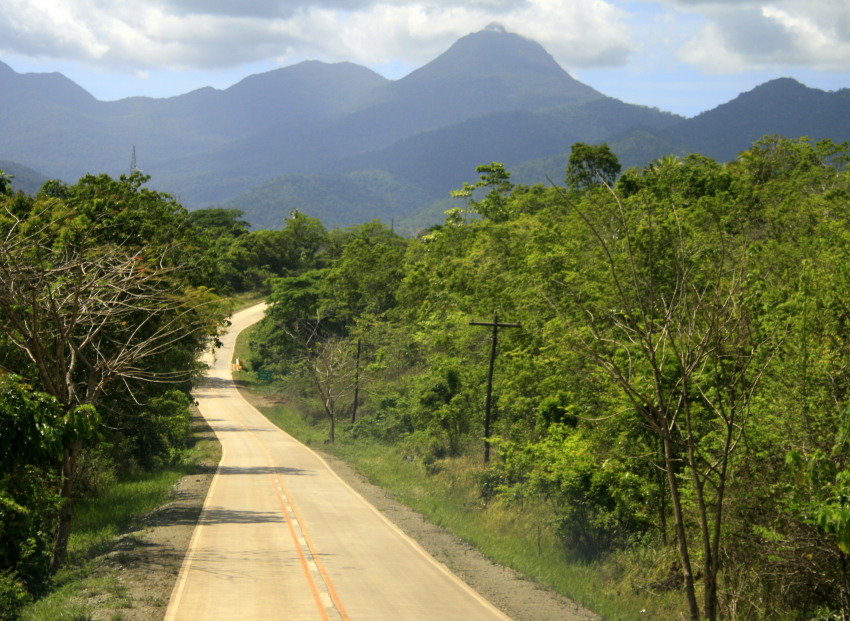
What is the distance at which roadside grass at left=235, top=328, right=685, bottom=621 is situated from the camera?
54.1 ft

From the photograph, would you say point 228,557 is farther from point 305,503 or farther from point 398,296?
point 398,296

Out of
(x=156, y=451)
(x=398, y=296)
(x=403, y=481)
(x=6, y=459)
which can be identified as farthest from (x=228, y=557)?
(x=398, y=296)

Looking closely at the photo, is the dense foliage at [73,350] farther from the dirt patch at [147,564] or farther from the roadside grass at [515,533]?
the roadside grass at [515,533]

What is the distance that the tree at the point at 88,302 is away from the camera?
641 inches

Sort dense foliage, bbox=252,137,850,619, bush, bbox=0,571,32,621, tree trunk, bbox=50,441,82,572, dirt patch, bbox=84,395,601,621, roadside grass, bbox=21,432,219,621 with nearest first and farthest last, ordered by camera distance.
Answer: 1. dense foliage, bbox=252,137,850,619
2. bush, bbox=0,571,32,621
3. roadside grass, bbox=21,432,219,621
4. dirt patch, bbox=84,395,601,621
5. tree trunk, bbox=50,441,82,572

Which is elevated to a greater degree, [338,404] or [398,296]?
[398,296]

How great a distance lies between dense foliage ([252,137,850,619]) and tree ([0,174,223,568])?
287 inches

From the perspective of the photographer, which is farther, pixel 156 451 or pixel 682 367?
pixel 156 451

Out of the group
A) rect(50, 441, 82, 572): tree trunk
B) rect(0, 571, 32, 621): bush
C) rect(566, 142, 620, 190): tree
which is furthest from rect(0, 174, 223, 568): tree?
rect(566, 142, 620, 190): tree

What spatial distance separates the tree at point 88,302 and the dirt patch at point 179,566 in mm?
2030

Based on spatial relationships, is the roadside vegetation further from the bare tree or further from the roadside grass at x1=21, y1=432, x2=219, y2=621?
the roadside grass at x1=21, y1=432, x2=219, y2=621

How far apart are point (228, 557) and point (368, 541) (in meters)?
4.07

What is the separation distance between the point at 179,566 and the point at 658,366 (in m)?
11.6

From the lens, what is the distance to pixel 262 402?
76375 millimetres
